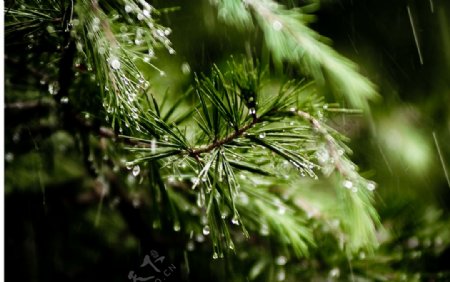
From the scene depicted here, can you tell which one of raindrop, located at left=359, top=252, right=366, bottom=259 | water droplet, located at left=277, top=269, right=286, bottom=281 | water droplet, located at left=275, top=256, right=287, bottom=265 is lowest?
water droplet, located at left=277, top=269, right=286, bottom=281

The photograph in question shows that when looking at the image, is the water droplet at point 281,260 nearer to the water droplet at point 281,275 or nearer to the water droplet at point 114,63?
the water droplet at point 281,275

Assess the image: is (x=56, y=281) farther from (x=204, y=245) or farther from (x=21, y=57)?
(x=21, y=57)

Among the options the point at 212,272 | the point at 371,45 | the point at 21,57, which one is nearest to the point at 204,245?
the point at 212,272

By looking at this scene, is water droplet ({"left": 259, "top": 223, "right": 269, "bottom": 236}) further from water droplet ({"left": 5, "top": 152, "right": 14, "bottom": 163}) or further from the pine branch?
water droplet ({"left": 5, "top": 152, "right": 14, "bottom": 163})

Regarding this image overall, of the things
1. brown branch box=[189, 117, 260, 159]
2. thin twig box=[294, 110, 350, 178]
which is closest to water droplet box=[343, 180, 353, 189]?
thin twig box=[294, 110, 350, 178]

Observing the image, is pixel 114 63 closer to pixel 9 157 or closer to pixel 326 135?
pixel 326 135

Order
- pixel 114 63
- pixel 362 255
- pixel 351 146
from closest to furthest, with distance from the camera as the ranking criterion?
pixel 114 63 < pixel 362 255 < pixel 351 146

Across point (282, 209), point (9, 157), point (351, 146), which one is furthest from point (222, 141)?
point (351, 146)

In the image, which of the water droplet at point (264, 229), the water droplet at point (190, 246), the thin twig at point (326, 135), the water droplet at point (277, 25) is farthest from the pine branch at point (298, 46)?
the water droplet at point (190, 246)
